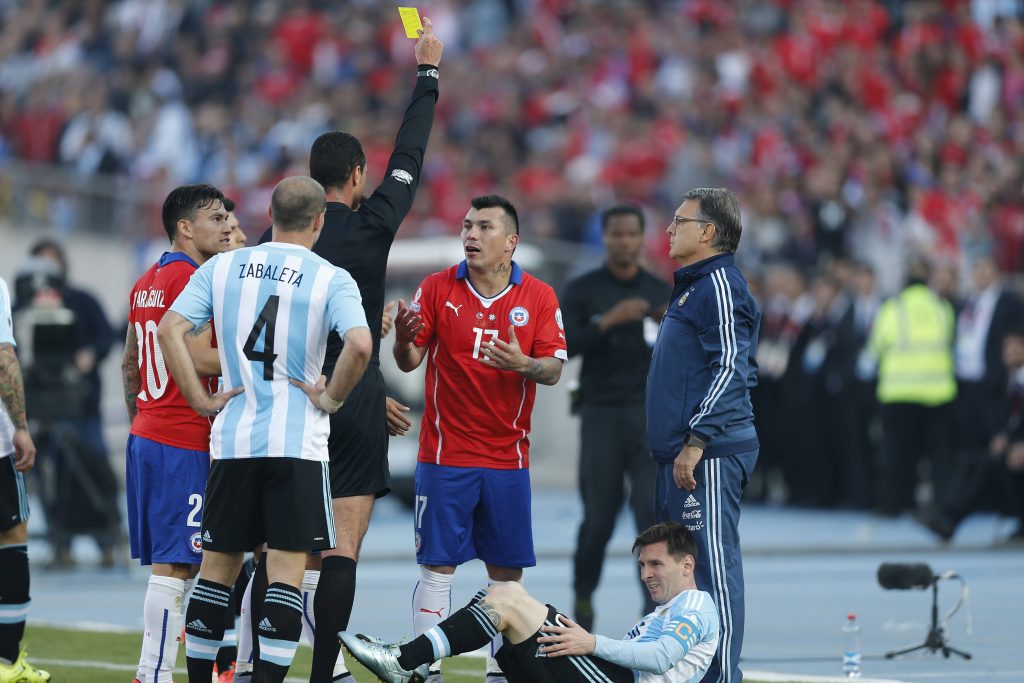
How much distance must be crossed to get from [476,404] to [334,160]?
1.39 metres

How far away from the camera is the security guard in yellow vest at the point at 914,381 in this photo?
1645 centimetres

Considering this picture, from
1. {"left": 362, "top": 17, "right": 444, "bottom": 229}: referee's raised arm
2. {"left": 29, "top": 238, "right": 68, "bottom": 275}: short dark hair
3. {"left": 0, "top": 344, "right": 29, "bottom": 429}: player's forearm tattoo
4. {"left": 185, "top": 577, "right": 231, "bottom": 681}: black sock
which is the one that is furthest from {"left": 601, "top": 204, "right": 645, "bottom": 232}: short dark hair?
{"left": 29, "top": 238, "right": 68, "bottom": 275}: short dark hair

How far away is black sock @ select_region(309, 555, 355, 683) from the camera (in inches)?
280

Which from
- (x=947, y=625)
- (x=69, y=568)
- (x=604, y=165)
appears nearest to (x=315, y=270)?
(x=947, y=625)

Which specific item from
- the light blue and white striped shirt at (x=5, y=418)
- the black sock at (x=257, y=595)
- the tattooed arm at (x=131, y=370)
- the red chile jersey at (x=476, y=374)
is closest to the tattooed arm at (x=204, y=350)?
the tattooed arm at (x=131, y=370)

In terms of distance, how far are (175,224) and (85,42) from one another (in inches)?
880

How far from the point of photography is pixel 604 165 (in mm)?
22062

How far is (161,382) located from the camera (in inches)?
300

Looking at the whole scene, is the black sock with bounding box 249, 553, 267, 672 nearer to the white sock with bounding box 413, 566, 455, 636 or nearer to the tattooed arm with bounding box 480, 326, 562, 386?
the white sock with bounding box 413, 566, 455, 636

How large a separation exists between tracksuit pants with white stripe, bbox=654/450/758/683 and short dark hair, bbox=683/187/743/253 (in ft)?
3.28

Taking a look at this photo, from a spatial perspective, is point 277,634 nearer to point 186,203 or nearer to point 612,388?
point 186,203

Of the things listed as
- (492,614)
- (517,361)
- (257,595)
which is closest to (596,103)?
(517,361)

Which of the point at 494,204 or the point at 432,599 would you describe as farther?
the point at 494,204

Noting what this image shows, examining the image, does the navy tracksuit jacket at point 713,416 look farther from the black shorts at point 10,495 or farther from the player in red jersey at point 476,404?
the black shorts at point 10,495
